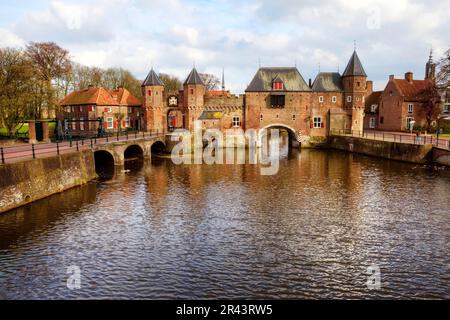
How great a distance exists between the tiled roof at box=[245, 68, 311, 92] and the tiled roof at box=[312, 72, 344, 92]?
5.11 feet

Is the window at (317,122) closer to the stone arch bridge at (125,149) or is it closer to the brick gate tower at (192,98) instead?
the brick gate tower at (192,98)

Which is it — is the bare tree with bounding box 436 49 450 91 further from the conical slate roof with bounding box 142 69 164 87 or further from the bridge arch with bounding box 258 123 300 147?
the conical slate roof with bounding box 142 69 164 87

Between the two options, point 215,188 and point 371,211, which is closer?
point 371,211

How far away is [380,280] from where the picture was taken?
11.4 m

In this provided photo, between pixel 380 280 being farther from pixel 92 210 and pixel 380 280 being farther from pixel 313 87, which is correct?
pixel 313 87

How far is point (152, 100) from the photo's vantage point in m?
46.8

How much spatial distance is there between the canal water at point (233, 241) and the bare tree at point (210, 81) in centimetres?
6569

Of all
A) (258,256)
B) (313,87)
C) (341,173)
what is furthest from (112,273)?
(313,87)

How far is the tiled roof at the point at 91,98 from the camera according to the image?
49.0 metres

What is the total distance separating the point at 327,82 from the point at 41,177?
38375 mm

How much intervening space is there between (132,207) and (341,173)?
17.7 meters

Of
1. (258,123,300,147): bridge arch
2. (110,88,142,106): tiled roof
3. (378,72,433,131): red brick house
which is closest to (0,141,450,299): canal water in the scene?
(258,123,300,147): bridge arch

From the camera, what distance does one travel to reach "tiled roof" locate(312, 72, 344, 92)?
4778 centimetres

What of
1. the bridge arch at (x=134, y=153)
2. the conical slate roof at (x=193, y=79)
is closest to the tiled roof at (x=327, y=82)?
the conical slate roof at (x=193, y=79)
